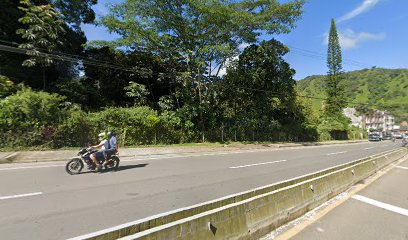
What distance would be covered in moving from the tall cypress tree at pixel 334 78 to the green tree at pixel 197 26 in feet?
112

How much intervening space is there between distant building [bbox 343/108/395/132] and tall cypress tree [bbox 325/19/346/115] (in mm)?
39900

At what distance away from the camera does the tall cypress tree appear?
54.1m

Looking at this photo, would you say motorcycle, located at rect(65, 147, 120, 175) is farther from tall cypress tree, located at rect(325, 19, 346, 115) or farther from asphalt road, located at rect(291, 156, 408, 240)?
tall cypress tree, located at rect(325, 19, 346, 115)

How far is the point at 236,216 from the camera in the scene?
4016 mm

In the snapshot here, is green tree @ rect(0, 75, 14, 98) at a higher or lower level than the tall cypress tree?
lower

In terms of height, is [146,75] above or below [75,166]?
above

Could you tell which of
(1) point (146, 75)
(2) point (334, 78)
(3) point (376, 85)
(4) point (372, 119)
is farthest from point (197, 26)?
(4) point (372, 119)

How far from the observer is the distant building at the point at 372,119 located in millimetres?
95162

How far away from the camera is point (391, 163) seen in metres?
15.2

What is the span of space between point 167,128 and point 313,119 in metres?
31.3

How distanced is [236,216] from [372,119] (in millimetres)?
124679

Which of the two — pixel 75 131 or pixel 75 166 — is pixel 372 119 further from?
pixel 75 166

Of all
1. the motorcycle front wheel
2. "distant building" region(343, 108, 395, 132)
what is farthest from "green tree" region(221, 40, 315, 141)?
"distant building" region(343, 108, 395, 132)

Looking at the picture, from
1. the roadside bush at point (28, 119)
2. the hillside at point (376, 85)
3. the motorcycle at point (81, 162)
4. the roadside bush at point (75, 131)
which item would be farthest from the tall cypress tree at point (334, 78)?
the motorcycle at point (81, 162)
